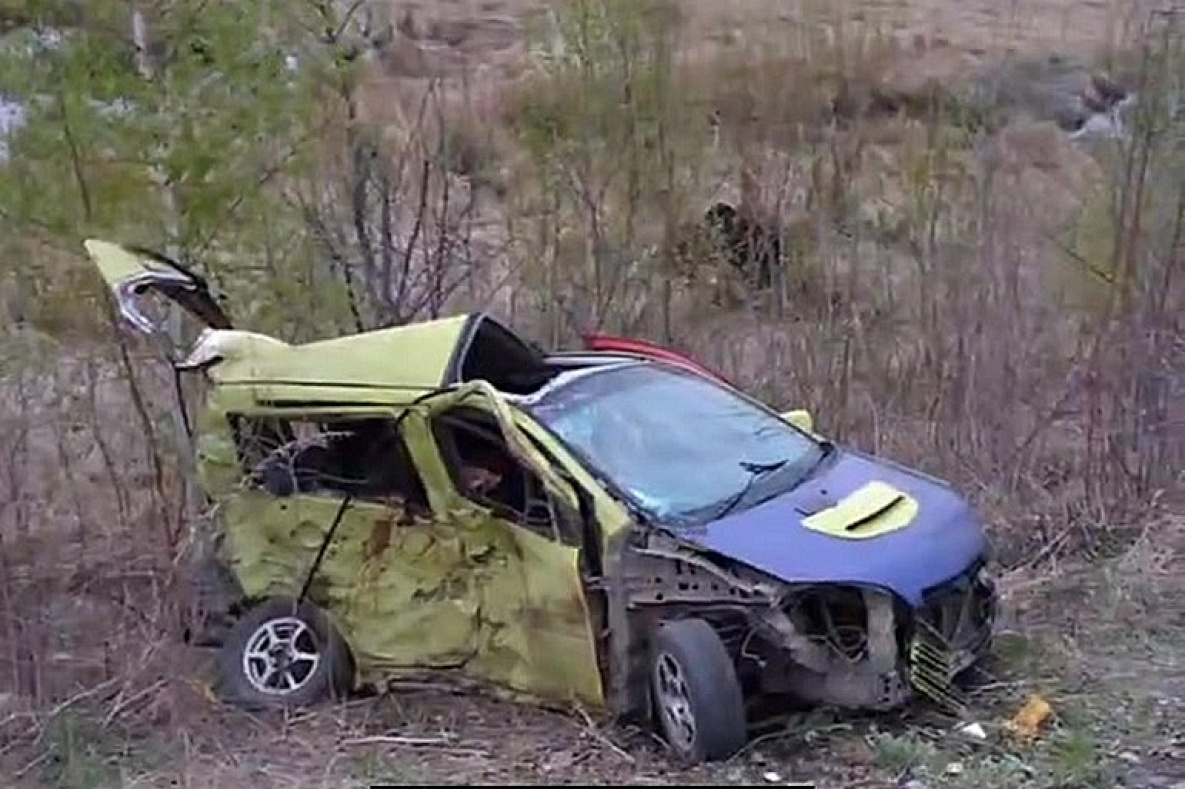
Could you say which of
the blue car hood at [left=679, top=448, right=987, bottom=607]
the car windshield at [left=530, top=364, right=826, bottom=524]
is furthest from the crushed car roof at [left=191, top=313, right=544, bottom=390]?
the blue car hood at [left=679, top=448, right=987, bottom=607]

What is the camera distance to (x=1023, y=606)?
8.73 m

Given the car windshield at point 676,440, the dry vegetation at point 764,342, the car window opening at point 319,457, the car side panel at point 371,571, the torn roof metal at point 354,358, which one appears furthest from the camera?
the car window opening at point 319,457

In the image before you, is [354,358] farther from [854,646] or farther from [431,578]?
[854,646]

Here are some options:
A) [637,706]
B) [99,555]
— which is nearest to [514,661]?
[637,706]

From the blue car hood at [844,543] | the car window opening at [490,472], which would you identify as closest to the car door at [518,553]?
the car window opening at [490,472]

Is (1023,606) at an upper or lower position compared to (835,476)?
lower

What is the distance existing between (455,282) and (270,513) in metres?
4.47

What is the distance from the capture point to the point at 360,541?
773 cm

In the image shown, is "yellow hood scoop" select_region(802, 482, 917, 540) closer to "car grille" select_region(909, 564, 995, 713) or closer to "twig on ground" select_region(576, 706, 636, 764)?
"car grille" select_region(909, 564, 995, 713)

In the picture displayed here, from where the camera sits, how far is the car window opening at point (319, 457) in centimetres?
779

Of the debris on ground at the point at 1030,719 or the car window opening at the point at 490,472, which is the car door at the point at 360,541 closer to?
the car window opening at the point at 490,472

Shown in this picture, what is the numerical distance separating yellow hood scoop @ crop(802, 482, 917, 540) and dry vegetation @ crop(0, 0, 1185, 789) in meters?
0.72

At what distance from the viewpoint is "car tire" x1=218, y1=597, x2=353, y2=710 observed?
7.68m

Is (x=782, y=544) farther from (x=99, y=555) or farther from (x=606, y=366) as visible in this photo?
(x=99, y=555)
